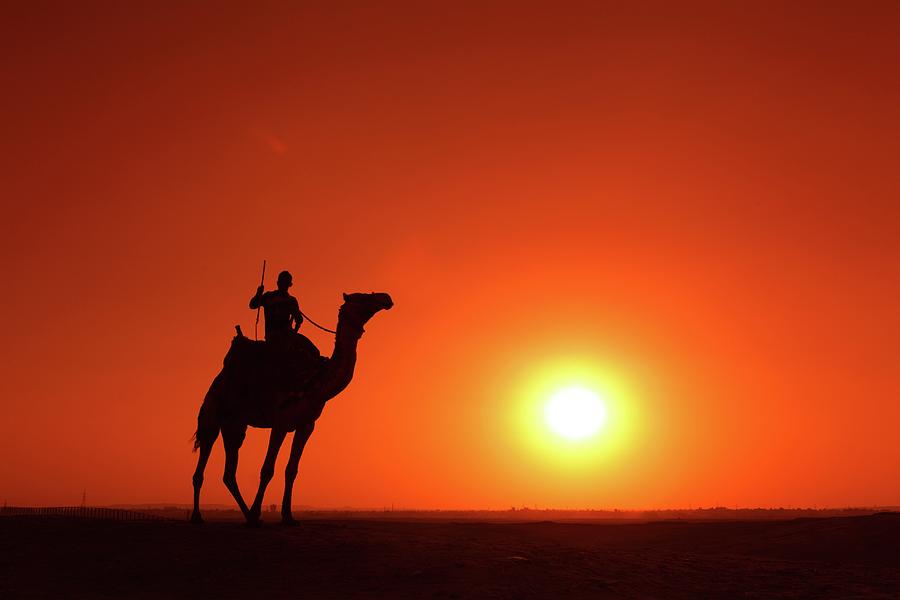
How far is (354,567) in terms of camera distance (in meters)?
16.6

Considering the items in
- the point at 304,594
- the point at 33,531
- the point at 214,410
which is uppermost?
the point at 214,410

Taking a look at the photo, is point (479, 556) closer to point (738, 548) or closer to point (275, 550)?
point (275, 550)

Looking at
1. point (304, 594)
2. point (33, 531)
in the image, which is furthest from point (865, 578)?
point (33, 531)

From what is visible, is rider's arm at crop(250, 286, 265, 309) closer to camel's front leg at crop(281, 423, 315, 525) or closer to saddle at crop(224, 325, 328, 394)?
saddle at crop(224, 325, 328, 394)

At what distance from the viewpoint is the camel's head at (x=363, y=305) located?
21641 millimetres

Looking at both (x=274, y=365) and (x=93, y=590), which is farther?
(x=274, y=365)

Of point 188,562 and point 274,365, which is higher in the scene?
point 274,365

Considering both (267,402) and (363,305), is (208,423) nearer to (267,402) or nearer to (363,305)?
(267,402)

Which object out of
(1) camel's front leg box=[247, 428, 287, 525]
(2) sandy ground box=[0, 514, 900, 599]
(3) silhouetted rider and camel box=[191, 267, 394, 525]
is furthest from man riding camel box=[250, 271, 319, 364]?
(2) sandy ground box=[0, 514, 900, 599]

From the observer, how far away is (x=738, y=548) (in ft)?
98.5

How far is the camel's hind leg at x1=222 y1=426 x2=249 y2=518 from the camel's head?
11.9ft

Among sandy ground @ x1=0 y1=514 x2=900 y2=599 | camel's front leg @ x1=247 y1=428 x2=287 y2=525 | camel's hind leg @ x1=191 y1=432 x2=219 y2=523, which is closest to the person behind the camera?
sandy ground @ x1=0 y1=514 x2=900 y2=599

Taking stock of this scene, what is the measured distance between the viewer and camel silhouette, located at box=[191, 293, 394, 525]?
20.2 meters

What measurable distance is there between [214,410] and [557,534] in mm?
20525
